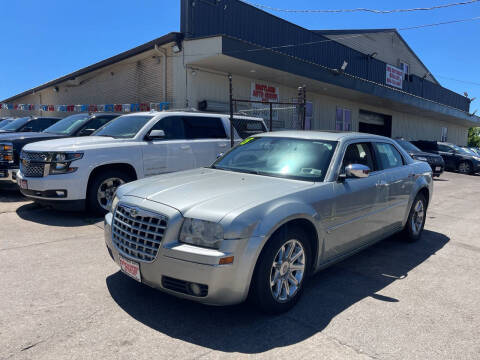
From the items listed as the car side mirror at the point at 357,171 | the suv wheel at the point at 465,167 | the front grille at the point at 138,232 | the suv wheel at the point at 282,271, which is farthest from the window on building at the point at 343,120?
the front grille at the point at 138,232

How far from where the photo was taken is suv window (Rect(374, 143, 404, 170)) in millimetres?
5047

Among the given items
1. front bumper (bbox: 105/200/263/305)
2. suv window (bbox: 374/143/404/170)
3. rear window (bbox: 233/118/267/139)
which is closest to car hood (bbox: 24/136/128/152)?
rear window (bbox: 233/118/267/139)

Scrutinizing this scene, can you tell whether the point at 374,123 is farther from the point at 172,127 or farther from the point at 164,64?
the point at 172,127

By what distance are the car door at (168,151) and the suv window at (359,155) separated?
12.1 feet

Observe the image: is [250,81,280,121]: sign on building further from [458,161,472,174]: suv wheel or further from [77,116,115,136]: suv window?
[458,161,472,174]: suv wheel

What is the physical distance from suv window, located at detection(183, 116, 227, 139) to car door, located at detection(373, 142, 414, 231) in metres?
3.68

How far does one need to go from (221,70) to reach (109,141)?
822 centimetres

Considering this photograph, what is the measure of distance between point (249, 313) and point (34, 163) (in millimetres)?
4698

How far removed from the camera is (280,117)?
16438mm

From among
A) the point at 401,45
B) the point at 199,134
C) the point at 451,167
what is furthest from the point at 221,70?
the point at 401,45

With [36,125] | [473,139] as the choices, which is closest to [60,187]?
[36,125]

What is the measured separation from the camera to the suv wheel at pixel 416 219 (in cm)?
569

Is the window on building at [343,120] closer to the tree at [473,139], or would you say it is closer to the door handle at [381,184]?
the door handle at [381,184]

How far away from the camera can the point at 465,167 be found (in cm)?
2062
